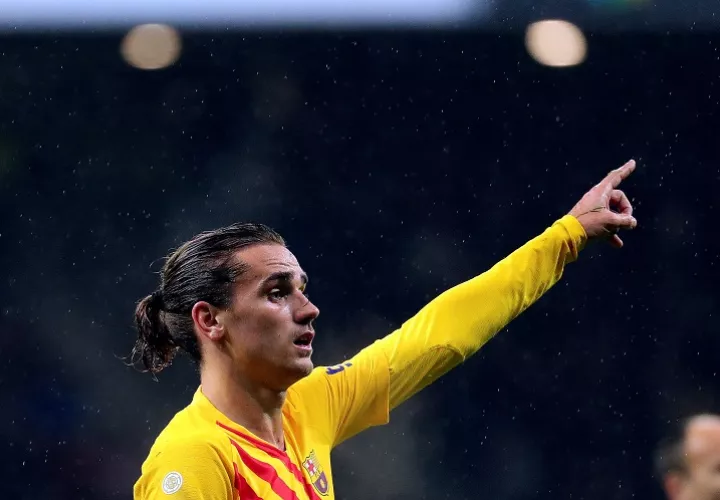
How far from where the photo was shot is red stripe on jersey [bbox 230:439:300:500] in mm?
1125

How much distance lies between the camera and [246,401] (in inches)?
46.9

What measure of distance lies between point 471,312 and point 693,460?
1.89 ft

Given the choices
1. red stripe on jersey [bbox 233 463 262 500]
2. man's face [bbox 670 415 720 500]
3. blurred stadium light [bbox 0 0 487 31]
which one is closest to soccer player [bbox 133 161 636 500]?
red stripe on jersey [bbox 233 463 262 500]

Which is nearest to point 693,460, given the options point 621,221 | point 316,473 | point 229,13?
point 621,221

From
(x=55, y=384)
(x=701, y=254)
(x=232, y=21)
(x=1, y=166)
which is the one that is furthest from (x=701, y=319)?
(x=1, y=166)

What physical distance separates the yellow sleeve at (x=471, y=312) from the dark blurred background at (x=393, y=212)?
3.32 feet

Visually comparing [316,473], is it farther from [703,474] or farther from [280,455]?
[703,474]

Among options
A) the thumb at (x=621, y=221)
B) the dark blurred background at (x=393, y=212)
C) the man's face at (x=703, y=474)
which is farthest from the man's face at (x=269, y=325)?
the dark blurred background at (x=393, y=212)

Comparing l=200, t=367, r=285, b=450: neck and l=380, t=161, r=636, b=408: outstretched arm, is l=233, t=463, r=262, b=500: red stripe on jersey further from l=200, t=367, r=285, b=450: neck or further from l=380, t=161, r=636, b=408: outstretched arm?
l=380, t=161, r=636, b=408: outstretched arm

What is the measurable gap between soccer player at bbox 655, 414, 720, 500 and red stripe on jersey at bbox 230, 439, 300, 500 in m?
0.67

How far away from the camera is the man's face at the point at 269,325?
3.88ft

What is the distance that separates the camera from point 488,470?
7.41 feet

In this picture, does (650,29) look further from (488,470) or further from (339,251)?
(488,470)

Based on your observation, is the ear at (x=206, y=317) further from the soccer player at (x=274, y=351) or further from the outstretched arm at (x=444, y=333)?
the outstretched arm at (x=444, y=333)
